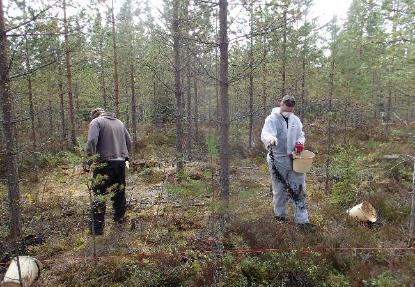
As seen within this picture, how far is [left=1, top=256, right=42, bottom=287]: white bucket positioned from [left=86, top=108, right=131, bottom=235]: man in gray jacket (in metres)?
1.34

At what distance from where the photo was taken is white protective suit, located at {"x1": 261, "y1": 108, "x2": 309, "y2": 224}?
5.89 metres

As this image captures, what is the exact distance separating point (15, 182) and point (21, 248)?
98 cm

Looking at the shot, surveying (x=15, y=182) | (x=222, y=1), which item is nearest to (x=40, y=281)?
(x=15, y=182)

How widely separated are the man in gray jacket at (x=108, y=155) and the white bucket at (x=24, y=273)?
52.8 inches

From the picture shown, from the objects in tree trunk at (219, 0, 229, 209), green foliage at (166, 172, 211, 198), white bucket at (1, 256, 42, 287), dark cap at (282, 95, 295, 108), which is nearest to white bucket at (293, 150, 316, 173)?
dark cap at (282, 95, 295, 108)

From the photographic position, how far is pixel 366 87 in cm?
2553

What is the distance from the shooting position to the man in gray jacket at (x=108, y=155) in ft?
19.6

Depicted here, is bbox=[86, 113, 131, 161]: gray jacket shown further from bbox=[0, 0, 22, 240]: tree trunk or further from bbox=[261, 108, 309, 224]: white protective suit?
bbox=[261, 108, 309, 224]: white protective suit

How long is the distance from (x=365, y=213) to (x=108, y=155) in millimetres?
4539

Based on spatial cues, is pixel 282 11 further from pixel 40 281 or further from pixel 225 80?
pixel 40 281

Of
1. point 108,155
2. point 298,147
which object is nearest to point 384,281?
point 298,147

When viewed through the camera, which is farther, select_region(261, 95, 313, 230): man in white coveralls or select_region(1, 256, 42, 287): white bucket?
select_region(261, 95, 313, 230): man in white coveralls

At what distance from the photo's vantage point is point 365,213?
6312mm

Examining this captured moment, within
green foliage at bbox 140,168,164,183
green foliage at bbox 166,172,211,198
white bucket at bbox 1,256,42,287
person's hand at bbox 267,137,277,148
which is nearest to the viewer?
white bucket at bbox 1,256,42,287
